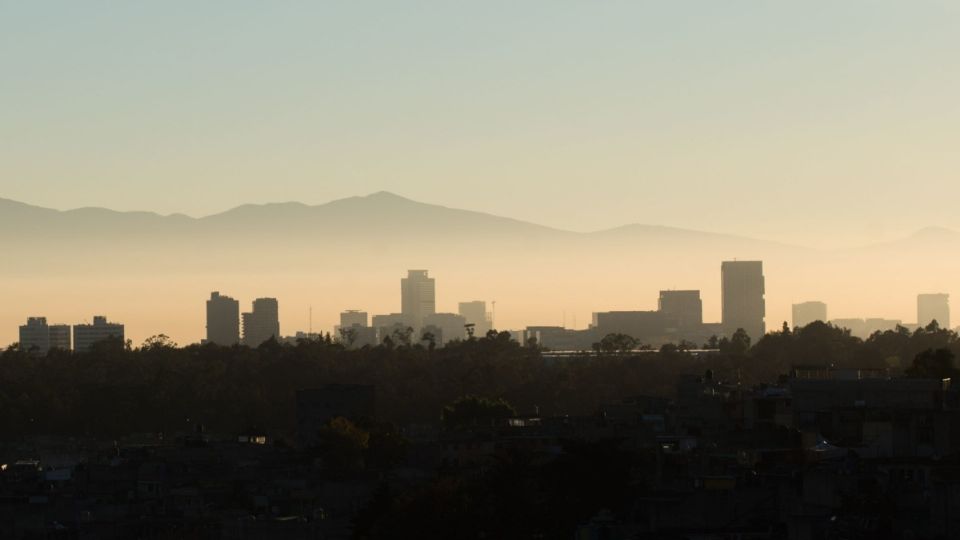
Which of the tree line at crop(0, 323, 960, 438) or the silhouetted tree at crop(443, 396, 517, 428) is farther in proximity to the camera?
the tree line at crop(0, 323, 960, 438)

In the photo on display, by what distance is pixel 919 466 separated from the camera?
5019cm

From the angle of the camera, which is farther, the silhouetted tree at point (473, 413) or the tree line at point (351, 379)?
the tree line at point (351, 379)

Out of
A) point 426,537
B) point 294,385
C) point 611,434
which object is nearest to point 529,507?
point 426,537

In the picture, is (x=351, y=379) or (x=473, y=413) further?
(x=351, y=379)

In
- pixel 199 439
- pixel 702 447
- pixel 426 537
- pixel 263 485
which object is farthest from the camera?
pixel 199 439

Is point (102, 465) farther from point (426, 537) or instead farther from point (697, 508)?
point (697, 508)

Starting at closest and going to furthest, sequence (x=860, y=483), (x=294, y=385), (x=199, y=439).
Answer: (x=860, y=483)
(x=199, y=439)
(x=294, y=385)

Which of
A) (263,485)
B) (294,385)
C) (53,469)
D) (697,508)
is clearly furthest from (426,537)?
(294,385)

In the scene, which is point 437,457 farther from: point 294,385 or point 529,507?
point 294,385

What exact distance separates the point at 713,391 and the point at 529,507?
106 ft

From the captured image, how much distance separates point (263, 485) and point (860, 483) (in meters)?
39.4

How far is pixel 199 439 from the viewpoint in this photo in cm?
10300

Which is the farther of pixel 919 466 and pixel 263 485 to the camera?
pixel 263 485

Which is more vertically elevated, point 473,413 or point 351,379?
point 351,379
